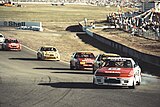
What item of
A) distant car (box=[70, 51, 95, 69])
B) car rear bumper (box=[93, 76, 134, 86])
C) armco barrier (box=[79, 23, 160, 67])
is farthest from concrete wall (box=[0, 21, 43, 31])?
car rear bumper (box=[93, 76, 134, 86])

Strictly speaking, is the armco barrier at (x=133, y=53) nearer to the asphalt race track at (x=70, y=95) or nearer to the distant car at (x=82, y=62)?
the distant car at (x=82, y=62)

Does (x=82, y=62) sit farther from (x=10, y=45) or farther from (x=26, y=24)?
(x=26, y=24)

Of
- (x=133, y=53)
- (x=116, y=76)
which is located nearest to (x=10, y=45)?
(x=133, y=53)

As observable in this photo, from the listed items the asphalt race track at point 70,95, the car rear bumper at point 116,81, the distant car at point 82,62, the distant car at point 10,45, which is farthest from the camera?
the distant car at point 10,45

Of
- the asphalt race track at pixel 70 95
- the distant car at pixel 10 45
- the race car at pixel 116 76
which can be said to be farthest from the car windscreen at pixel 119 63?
the distant car at pixel 10 45

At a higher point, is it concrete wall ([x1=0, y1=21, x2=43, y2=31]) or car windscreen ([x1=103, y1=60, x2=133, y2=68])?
car windscreen ([x1=103, y1=60, x2=133, y2=68])

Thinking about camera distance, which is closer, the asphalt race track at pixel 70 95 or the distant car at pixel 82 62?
the asphalt race track at pixel 70 95

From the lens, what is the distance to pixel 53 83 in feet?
66.4

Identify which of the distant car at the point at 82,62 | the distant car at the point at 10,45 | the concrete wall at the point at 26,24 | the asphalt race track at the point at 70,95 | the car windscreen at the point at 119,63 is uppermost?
the car windscreen at the point at 119,63

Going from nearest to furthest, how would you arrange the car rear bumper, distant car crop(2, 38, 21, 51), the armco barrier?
the car rear bumper → the armco barrier → distant car crop(2, 38, 21, 51)

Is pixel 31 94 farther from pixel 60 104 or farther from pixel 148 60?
pixel 148 60

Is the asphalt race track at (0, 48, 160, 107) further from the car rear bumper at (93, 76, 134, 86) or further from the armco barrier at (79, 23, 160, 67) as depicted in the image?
the armco barrier at (79, 23, 160, 67)

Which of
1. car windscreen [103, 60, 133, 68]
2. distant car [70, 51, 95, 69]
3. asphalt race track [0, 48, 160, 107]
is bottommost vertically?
distant car [70, 51, 95, 69]

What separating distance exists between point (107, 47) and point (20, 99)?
36.4 meters
